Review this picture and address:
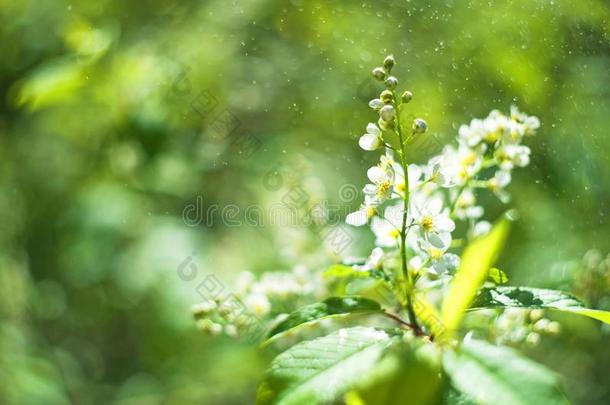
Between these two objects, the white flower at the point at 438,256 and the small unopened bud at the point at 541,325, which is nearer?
the white flower at the point at 438,256

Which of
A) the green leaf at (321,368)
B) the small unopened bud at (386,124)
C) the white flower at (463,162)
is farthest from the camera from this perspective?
the white flower at (463,162)

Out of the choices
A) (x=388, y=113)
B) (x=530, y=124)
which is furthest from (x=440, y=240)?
(x=530, y=124)

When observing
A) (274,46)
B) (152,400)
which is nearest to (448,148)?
(274,46)

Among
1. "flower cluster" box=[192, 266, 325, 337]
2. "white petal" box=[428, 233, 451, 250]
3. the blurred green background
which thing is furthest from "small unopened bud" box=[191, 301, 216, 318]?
"white petal" box=[428, 233, 451, 250]

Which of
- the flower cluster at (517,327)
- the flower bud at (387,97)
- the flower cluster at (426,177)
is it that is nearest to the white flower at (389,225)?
the flower cluster at (426,177)

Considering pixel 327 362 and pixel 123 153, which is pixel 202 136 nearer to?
pixel 123 153

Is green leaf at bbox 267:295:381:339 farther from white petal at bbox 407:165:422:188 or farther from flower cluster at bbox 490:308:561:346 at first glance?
flower cluster at bbox 490:308:561:346

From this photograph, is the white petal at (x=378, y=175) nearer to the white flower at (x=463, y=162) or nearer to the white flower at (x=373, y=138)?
the white flower at (x=373, y=138)
